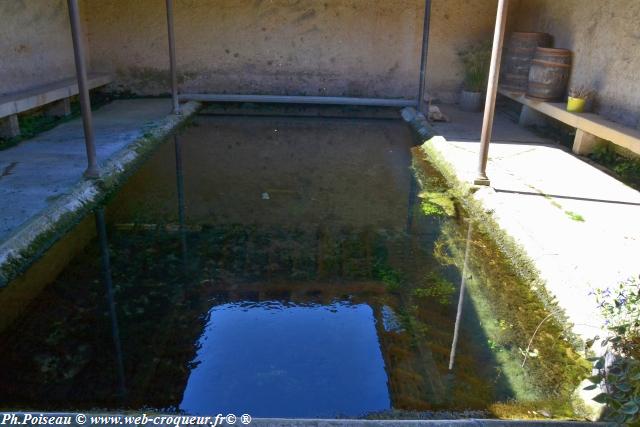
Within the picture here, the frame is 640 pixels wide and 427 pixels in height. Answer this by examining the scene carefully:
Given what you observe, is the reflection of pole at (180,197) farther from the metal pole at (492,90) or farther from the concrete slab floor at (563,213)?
the metal pole at (492,90)

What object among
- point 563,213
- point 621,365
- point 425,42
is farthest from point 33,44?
point 621,365

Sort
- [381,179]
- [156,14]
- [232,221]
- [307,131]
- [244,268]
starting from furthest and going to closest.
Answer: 1. [156,14]
2. [307,131]
3. [381,179]
4. [232,221]
5. [244,268]

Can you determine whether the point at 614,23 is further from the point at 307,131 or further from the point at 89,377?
the point at 89,377

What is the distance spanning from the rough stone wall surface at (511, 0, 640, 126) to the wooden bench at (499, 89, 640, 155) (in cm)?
24

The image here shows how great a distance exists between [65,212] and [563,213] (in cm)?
371

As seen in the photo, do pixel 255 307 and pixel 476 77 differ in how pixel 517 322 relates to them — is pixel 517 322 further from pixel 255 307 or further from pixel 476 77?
pixel 476 77

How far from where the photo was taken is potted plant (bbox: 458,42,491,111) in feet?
28.6

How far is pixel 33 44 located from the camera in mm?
7168

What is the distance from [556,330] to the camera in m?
2.97

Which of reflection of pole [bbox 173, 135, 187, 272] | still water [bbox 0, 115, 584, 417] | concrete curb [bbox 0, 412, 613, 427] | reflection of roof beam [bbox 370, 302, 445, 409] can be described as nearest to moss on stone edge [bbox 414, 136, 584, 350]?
still water [bbox 0, 115, 584, 417]

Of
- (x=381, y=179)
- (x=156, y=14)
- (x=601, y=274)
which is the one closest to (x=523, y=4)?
(x=381, y=179)

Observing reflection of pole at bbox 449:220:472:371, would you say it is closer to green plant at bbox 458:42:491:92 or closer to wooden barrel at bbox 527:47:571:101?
wooden barrel at bbox 527:47:571:101

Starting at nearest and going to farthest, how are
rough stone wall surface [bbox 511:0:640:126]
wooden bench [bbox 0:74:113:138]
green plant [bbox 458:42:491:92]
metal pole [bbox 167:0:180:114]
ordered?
rough stone wall surface [bbox 511:0:640:126] → wooden bench [bbox 0:74:113:138] → metal pole [bbox 167:0:180:114] → green plant [bbox 458:42:491:92]

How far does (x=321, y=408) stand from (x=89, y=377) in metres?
1.10
